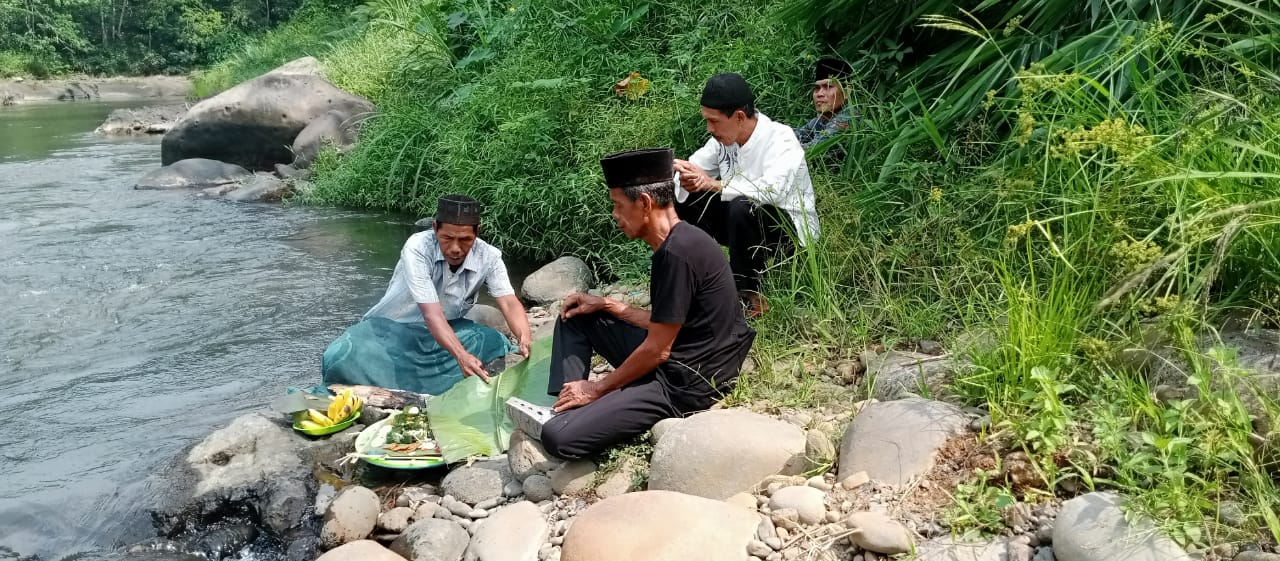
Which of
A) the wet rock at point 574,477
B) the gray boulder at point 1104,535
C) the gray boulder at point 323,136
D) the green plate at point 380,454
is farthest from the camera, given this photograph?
the gray boulder at point 323,136

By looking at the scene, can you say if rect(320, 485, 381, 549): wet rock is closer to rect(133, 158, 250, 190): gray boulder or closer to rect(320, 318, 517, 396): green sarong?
rect(320, 318, 517, 396): green sarong

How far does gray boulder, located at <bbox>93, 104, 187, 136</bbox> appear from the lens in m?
21.2

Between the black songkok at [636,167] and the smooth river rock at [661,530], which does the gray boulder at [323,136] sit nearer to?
the black songkok at [636,167]

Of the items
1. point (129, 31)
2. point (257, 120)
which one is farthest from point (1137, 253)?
point (129, 31)

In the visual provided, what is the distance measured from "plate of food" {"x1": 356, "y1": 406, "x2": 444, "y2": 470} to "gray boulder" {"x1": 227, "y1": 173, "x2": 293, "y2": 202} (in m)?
8.20

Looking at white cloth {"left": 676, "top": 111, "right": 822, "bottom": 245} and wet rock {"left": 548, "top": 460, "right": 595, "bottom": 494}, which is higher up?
white cloth {"left": 676, "top": 111, "right": 822, "bottom": 245}

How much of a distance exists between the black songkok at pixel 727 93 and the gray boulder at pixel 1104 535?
Answer: 8.84 feet

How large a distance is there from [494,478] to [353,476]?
86cm

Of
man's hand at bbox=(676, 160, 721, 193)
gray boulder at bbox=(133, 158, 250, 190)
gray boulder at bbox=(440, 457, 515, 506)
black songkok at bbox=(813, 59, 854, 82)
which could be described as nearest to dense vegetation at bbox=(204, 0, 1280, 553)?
black songkok at bbox=(813, 59, 854, 82)

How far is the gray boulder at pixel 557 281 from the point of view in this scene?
7387 mm

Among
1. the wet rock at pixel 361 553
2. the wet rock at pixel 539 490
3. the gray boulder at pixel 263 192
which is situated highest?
the wet rock at pixel 539 490

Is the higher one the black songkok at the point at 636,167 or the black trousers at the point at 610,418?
the black songkok at the point at 636,167

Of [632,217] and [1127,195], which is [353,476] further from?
[1127,195]

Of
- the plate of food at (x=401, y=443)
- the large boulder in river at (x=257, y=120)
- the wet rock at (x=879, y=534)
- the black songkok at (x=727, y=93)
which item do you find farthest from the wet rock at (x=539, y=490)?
the large boulder in river at (x=257, y=120)
